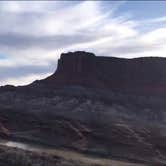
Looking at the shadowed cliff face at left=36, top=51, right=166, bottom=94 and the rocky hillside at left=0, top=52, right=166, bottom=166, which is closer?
the rocky hillside at left=0, top=52, right=166, bottom=166

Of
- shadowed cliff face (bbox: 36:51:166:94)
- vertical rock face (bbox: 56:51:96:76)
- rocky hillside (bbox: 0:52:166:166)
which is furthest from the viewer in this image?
vertical rock face (bbox: 56:51:96:76)

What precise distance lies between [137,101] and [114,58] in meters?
14.1

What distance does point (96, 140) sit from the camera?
53188 millimetres

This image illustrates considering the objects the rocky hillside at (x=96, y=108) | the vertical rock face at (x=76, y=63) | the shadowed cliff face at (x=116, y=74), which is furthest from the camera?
the vertical rock face at (x=76, y=63)

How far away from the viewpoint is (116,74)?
338 feet

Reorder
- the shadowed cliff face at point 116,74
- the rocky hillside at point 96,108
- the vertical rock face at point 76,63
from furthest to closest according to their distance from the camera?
1. the vertical rock face at point 76,63
2. the shadowed cliff face at point 116,74
3. the rocky hillside at point 96,108

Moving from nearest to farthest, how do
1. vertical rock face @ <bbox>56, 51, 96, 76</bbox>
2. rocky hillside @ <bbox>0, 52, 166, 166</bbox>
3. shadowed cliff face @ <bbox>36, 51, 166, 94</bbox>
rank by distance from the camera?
rocky hillside @ <bbox>0, 52, 166, 166</bbox> < shadowed cliff face @ <bbox>36, 51, 166, 94</bbox> < vertical rock face @ <bbox>56, 51, 96, 76</bbox>

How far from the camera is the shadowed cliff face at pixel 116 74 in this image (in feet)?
326

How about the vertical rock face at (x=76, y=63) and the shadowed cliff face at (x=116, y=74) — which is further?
the vertical rock face at (x=76, y=63)

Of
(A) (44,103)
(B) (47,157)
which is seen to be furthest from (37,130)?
(A) (44,103)

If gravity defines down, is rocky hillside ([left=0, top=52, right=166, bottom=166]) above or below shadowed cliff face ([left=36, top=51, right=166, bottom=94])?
below

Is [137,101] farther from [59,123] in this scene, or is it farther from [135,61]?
[59,123]

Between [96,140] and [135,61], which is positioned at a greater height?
[135,61]

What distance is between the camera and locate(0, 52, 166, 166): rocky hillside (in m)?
51.9
